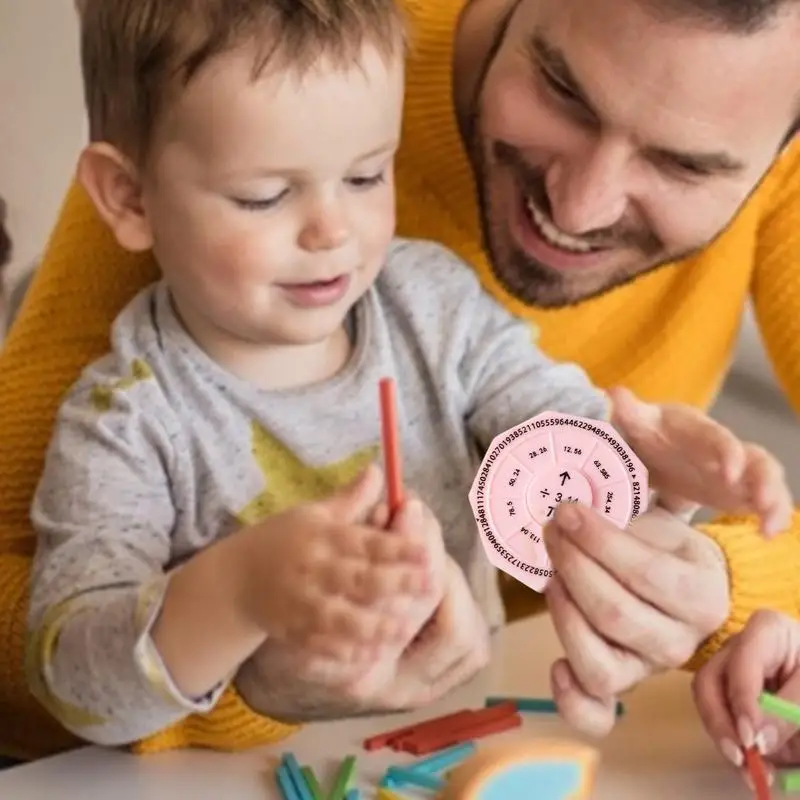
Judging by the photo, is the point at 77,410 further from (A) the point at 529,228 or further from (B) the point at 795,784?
(B) the point at 795,784

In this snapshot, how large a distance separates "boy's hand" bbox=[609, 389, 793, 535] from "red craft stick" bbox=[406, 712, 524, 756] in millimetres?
159

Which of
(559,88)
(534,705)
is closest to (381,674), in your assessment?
(534,705)

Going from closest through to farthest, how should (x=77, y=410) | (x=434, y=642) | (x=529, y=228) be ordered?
(x=434, y=642) < (x=77, y=410) < (x=529, y=228)

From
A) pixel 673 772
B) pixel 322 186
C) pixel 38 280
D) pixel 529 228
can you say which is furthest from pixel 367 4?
pixel 673 772

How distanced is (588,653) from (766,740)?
4.8 inches

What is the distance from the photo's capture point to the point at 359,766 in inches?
25.0

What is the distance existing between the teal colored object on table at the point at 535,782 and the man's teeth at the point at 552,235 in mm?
333

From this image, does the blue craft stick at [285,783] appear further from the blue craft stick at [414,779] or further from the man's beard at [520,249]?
the man's beard at [520,249]

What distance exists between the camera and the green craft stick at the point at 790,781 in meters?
0.62

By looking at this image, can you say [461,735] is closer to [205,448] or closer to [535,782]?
[535,782]

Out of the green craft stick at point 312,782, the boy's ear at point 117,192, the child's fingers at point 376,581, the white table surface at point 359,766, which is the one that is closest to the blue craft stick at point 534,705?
the white table surface at point 359,766

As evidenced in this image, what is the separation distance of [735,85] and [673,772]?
0.38 metres

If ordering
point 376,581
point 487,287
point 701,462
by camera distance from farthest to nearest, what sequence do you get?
point 487,287 → point 701,462 → point 376,581

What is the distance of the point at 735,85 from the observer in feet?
2.24
